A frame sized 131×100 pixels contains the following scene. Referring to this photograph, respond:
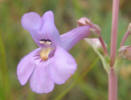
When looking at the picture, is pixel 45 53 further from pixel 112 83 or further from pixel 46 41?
pixel 112 83

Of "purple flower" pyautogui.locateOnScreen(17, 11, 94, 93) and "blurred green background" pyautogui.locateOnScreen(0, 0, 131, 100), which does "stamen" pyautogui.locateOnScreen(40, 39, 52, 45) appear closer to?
"purple flower" pyautogui.locateOnScreen(17, 11, 94, 93)

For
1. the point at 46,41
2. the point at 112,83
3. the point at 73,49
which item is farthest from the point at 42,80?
the point at 73,49

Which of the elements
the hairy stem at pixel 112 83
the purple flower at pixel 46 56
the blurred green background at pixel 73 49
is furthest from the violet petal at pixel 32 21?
the blurred green background at pixel 73 49

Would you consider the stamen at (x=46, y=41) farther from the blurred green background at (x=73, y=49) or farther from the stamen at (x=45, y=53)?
the blurred green background at (x=73, y=49)

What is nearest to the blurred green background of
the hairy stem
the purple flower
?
the hairy stem

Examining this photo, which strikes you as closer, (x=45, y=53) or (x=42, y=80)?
(x=42, y=80)

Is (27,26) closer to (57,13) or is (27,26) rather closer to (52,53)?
(52,53)
